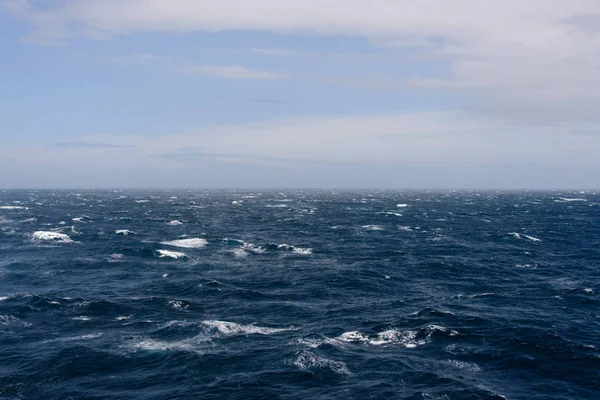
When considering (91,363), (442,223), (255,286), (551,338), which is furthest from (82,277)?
(442,223)

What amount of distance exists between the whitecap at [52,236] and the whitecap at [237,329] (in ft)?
231

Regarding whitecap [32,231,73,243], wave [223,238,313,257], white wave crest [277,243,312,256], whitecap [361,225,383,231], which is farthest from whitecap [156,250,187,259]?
whitecap [361,225,383,231]

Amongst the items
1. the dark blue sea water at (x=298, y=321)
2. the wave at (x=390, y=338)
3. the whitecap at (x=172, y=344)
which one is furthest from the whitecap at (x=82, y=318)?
the wave at (x=390, y=338)

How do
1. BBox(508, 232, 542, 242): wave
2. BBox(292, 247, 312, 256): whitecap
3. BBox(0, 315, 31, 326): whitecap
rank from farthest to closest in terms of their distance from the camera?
BBox(508, 232, 542, 242): wave, BBox(292, 247, 312, 256): whitecap, BBox(0, 315, 31, 326): whitecap

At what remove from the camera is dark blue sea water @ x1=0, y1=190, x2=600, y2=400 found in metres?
34.1

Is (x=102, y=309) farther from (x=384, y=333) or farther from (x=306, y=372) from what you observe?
(x=384, y=333)

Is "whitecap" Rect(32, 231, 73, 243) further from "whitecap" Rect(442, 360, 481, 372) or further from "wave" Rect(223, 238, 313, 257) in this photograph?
"whitecap" Rect(442, 360, 481, 372)

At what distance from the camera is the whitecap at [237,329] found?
44750mm

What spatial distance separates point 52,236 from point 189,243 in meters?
33.8

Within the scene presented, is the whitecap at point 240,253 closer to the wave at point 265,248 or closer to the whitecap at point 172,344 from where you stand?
the wave at point 265,248

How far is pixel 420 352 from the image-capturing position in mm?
39625

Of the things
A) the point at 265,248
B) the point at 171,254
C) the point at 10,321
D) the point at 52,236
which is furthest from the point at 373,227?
the point at 10,321

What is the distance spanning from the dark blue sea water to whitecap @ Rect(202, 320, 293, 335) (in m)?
0.20

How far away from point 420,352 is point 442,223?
113 metres
